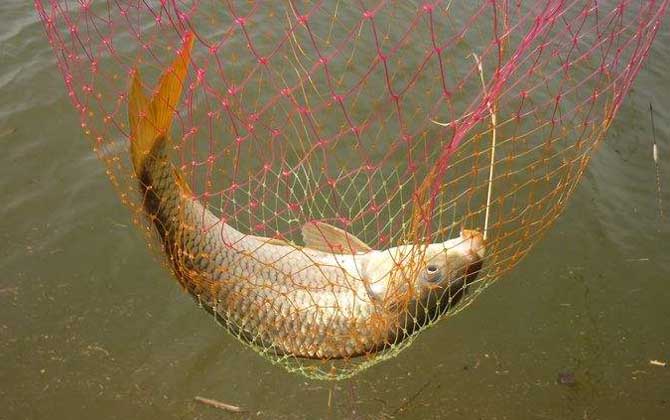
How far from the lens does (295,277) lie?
3.87 meters

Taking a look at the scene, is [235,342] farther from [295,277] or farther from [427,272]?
[427,272]

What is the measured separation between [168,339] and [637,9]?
6.48 m

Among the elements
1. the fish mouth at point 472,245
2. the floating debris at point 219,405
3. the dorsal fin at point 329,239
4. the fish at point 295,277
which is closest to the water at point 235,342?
the floating debris at point 219,405

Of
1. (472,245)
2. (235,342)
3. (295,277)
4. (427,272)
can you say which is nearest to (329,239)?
(295,277)

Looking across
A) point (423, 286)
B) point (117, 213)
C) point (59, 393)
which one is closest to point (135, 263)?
point (117, 213)

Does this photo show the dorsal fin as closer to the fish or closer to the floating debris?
the fish

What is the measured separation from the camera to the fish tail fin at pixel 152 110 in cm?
328

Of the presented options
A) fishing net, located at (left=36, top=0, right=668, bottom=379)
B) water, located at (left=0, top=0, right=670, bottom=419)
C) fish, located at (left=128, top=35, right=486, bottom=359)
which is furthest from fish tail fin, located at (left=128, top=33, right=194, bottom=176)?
water, located at (left=0, top=0, right=670, bottom=419)

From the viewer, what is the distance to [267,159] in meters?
5.47

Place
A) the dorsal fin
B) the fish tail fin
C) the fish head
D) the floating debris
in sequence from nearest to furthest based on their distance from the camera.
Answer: the fish tail fin → the fish head → the dorsal fin → the floating debris

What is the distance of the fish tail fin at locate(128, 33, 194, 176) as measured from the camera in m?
3.28

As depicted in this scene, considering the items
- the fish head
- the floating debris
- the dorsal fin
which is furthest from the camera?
the floating debris

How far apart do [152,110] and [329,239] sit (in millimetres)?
1235

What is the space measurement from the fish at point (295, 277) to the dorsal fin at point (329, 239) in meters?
0.01
